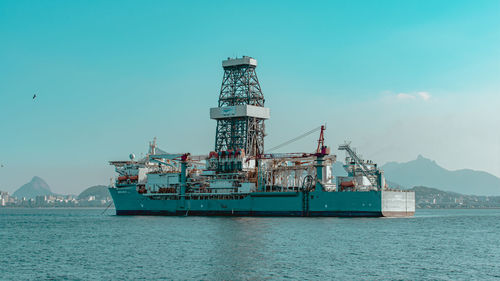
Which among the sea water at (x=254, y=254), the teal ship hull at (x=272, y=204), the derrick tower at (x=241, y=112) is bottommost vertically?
the sea water at (x=254, y=254)

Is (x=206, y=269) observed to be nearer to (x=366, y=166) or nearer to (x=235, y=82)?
(x=366, y=166)

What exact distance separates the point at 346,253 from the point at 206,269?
13439 mm

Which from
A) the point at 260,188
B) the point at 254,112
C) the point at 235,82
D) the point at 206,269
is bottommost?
the point at 206,269

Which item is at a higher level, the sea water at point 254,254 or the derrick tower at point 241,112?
the derrick tower at point 241,112

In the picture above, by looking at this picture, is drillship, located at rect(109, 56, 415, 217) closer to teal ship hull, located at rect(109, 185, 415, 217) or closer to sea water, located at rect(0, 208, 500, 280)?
teal ship hull, located at rect(109, 185, 415, 217)

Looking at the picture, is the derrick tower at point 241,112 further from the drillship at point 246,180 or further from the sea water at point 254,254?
the sea water at point 254,254

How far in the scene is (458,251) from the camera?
157 feet

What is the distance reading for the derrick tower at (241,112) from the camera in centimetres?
10275

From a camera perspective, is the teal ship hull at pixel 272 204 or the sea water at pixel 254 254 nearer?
the sea water at pixel 254 254

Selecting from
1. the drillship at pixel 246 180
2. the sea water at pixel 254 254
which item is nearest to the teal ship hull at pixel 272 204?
the drillship at pixel 246 180

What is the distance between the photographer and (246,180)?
306ft

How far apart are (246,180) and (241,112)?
15051 mm

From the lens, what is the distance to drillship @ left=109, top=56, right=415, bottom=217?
83.8m

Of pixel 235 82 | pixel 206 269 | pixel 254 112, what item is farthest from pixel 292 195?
pixel 206 269
